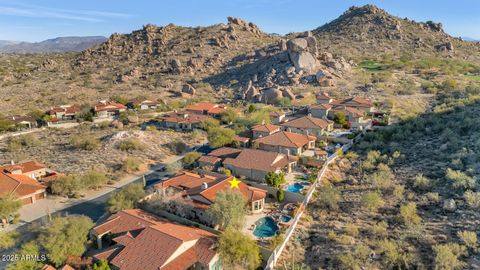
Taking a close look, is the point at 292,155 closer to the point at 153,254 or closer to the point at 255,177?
the point at 255,177

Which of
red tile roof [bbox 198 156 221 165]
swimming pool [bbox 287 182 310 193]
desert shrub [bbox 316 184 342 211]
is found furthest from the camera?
red tile roof [bbox 198 156 221 165]

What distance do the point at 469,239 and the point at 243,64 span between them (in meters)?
77.2

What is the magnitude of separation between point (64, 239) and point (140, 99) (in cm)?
5374

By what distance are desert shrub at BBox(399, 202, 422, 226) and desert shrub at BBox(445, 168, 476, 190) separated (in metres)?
4.79

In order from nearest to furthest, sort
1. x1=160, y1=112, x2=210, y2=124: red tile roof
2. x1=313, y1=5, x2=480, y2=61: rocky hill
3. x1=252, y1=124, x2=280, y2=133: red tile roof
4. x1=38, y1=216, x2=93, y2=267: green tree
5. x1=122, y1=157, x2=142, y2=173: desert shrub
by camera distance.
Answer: x1=38, y1=216, x2=93, y2=267: green tree → x1=122, y1=157, x2=142, y2=173: desert shrub → x1=252, y1=124, x2=280, y2=133: red tile roof → x1=160, y1=112, x2=210, y2=124: red tile roof → x1=313, y1=5, x2=480, y2=61: rocky hill

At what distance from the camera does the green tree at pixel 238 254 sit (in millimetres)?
19078

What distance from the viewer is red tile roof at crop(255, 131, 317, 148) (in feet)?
118

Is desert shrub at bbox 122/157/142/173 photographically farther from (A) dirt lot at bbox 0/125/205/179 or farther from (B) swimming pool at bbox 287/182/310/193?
(B) swimming pool at bbox 287/182/310/193

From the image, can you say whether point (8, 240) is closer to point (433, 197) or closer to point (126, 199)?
point (126, 199)

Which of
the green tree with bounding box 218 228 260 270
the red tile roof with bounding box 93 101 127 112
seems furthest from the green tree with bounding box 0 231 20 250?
the red tile roof with bounding box 93 101 127 112

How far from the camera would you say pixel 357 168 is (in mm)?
32281

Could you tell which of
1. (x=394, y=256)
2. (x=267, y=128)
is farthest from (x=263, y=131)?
(x=394, y=256)

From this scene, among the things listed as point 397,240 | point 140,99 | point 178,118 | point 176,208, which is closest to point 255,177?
point 176,208

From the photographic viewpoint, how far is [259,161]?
3167 centimetres
